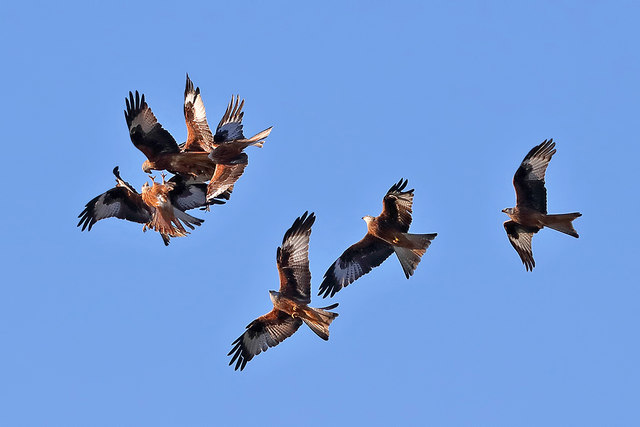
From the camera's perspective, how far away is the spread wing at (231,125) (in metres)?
17.1

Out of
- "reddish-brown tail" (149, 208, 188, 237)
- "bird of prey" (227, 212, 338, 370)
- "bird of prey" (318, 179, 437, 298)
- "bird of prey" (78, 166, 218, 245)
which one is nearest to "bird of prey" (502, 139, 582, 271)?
"bird of prey" (318, 179, 437, 298)

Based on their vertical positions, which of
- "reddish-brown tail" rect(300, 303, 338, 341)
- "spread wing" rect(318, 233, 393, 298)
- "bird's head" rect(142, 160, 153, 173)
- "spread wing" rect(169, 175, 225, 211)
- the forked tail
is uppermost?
"bird's head" rect(142, 160, 153, 173)

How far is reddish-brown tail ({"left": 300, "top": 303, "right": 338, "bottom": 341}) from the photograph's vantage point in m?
16.2

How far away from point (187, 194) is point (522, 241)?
5.63 metres

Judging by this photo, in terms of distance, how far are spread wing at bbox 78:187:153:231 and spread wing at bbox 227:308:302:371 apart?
8.89 feet

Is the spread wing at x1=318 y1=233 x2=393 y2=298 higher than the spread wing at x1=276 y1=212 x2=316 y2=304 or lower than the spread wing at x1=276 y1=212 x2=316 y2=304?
higher

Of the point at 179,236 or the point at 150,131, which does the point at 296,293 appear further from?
the point at 150,131

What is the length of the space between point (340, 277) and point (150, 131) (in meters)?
3.91

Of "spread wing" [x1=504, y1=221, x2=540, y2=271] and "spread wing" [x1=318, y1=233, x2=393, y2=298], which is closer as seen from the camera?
"spread wing" [x1=318, y1=233, x2=393, y2=298]

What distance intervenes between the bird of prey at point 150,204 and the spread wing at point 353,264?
85.1 inches

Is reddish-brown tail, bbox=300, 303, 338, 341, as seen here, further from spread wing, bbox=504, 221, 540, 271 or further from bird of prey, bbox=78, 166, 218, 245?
spread wing, bbox=504, 221, 540, 271

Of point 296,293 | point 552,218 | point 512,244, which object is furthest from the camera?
point 512,244

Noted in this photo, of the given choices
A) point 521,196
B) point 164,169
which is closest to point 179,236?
point 164,169

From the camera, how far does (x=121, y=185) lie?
18406 mm
